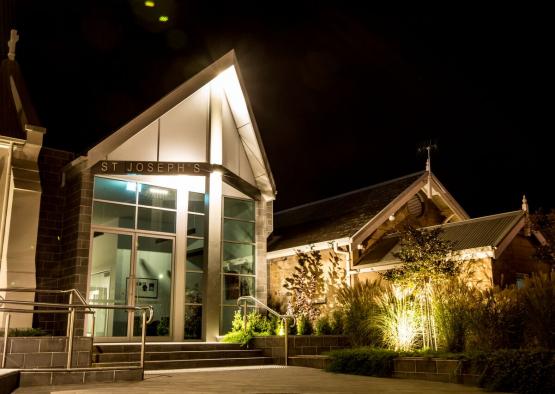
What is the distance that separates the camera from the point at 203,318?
45.4 feet

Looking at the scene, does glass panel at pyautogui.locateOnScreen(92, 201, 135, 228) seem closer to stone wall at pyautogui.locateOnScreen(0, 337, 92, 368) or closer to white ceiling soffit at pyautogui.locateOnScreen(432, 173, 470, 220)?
stone wall at pyautogui.locateOnScreen(0, 337, 92, 368)

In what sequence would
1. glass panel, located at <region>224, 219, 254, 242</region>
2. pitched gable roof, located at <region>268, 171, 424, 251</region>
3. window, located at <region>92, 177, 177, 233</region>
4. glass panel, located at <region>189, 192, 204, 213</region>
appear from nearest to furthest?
window, located at <region>92, 177, 177, 233</region> → glass panel, located at <region>189, 192, 204, 213</region> → glass panel, located at <region>224, 219, 254, 242</region> → pitched gable roof, located at <region>268, 171, 424, 251</region>

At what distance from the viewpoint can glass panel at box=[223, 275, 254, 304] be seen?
14902 mm

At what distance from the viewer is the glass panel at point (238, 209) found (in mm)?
15609

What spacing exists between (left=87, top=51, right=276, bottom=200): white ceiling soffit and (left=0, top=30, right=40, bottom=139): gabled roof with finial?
1564 millimetres

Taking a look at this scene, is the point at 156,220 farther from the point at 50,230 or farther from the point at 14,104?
the point at 14,104

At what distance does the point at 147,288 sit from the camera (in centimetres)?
1388

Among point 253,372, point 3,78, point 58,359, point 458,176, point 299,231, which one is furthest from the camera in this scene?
point 458,176

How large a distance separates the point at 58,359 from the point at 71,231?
15.1ft

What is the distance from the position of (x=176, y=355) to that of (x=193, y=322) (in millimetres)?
2689

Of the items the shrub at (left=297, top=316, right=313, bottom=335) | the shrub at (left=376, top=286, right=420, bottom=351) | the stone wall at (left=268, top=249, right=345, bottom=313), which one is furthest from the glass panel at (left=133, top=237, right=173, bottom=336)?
the shrub at (left=376, top=286, right=420, bottom=351)

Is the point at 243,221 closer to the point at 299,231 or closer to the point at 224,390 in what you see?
the point at 299,231

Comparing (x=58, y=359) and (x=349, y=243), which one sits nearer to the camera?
(x=58, y=359)

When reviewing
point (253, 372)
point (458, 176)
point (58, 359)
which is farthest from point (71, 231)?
point (458, 176)
